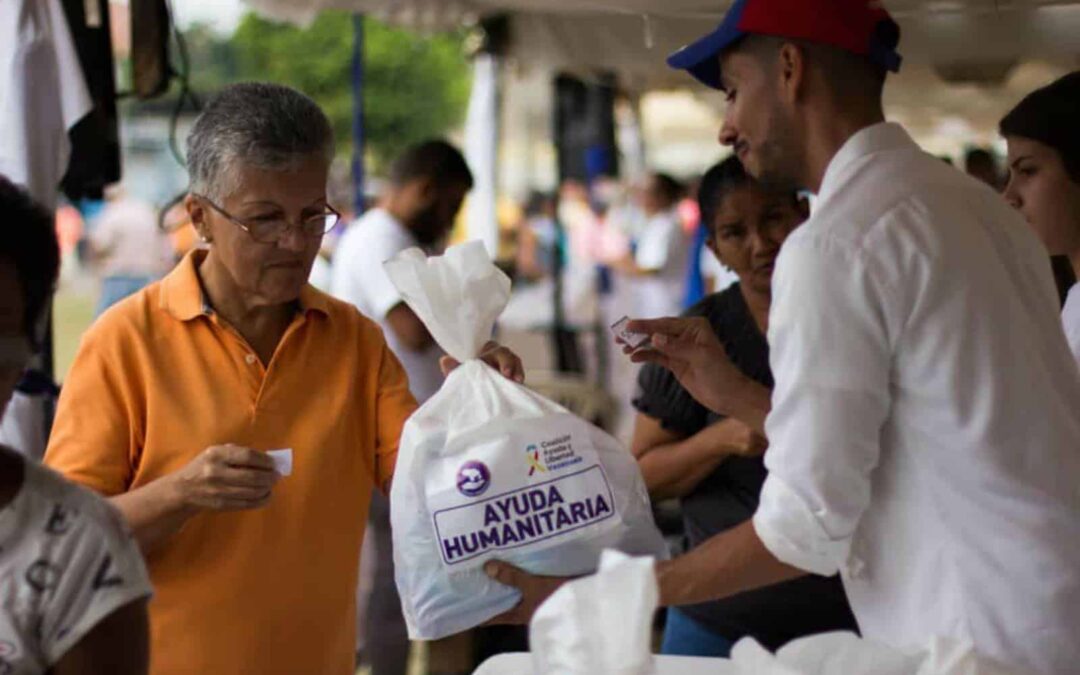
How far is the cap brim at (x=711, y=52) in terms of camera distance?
191 cm

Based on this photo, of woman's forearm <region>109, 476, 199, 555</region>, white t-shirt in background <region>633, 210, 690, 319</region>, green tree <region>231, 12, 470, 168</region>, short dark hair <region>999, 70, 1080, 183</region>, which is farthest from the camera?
green tree <region>231, 12, 470, 168</region>

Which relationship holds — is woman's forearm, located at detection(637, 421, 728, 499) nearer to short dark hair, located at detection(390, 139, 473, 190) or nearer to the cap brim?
the cap brim

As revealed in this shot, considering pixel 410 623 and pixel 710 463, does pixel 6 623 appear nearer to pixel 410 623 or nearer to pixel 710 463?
pixel 410 623

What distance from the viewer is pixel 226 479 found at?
6.31 ft

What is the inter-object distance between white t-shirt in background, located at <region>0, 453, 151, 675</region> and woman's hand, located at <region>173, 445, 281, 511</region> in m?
0.50

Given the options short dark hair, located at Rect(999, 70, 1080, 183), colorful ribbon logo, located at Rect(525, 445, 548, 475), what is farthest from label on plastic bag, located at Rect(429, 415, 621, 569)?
short dark hair, located at Rect(999, 70, 1080, 183)

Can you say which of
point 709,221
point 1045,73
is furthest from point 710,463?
point 1045,73

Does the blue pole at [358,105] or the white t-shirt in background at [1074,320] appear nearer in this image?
the white t-shirt in background at [1074,320]

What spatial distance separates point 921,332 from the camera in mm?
1758

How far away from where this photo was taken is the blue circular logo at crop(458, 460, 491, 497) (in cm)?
203

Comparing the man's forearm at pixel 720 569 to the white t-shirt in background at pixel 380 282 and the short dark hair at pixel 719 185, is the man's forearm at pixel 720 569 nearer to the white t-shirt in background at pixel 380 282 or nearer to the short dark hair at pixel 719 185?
the short dark hair at pixel 719 185

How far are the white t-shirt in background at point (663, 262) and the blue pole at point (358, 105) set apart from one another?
3.77 m

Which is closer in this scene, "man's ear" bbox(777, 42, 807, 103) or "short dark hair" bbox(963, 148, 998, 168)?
"man's ear" bbox(777, 42, 807, 103)

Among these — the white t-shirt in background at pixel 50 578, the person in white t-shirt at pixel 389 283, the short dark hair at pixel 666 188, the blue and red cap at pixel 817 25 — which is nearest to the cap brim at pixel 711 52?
the blue and red cap at pixel 817 25
